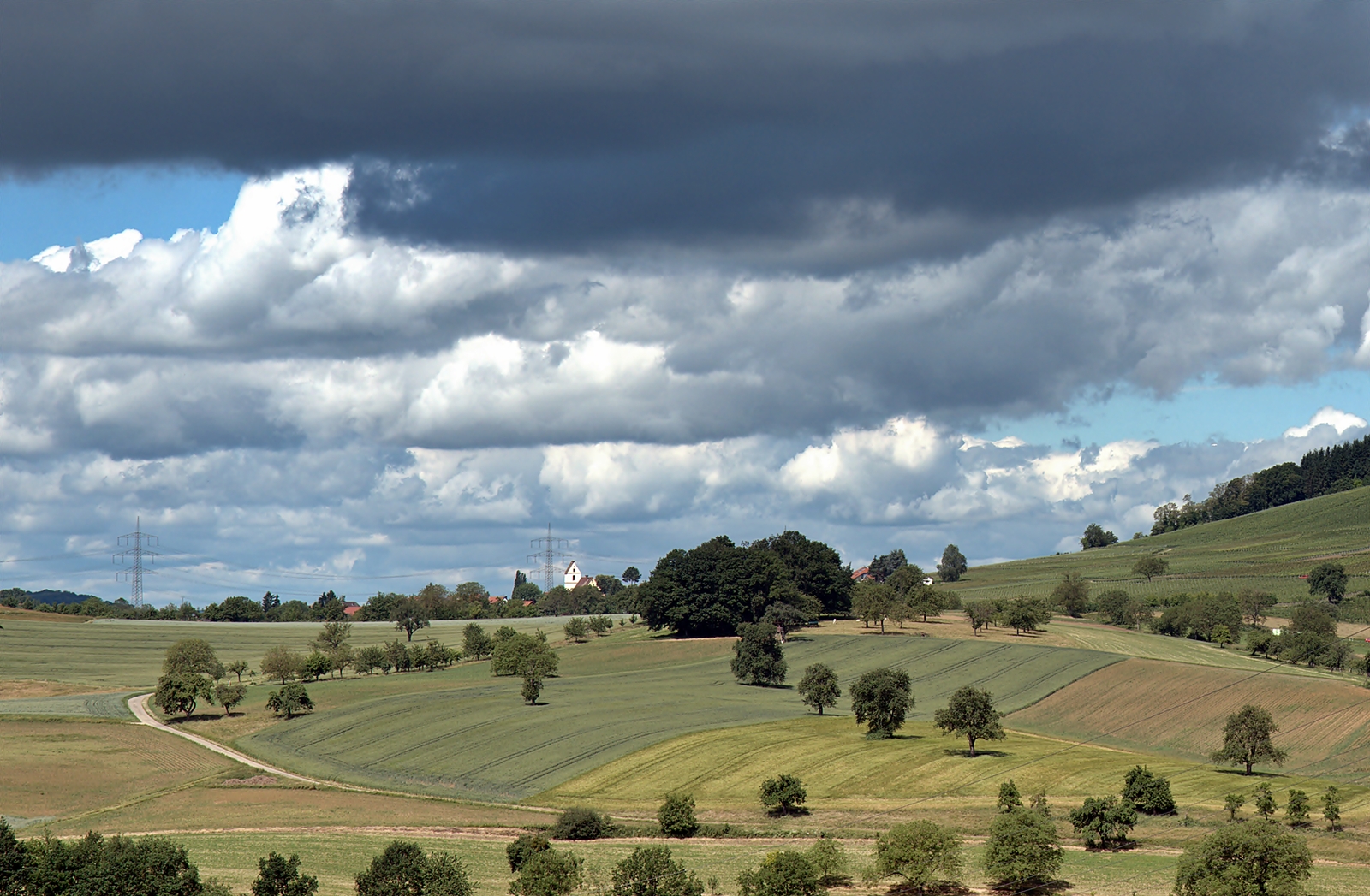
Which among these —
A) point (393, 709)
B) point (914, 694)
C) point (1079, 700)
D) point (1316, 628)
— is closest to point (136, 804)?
point (393, 709)

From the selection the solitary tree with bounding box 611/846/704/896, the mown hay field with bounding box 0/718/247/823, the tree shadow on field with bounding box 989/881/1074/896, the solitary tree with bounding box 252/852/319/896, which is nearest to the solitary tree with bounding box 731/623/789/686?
the mown hay field with bounding box 0/718/247/823

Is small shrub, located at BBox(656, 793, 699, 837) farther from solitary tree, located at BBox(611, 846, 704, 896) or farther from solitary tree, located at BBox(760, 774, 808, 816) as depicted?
solitary tree, located at BBox(611, 846, 704, 896)

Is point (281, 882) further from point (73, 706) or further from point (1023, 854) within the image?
point (73, 706)

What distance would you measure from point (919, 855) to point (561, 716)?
78168mm

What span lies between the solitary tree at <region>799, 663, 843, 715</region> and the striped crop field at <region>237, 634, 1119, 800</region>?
102 inches

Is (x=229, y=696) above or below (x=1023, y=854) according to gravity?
above

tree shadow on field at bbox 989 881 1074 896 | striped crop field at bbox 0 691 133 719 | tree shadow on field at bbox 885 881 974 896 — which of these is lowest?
tree shadow on field at bbox 885 881 974 896

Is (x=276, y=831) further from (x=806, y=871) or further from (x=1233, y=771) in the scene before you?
(x=1233, y=771)

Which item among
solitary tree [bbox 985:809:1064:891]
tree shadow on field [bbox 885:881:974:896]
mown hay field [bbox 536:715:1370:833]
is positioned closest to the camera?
solitary tree [bbox 985:809:1064:891]

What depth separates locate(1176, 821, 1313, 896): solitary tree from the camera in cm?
6638

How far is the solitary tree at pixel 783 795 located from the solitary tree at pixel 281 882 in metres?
40.3

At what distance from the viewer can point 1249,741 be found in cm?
10781

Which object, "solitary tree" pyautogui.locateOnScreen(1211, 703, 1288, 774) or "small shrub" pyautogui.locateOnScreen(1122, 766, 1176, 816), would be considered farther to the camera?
"solitary tree" pyautogui.locateOnScreen(1211, 703, 1288, 774)

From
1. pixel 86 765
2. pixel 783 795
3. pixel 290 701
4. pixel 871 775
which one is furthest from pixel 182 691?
pixel 783 795
